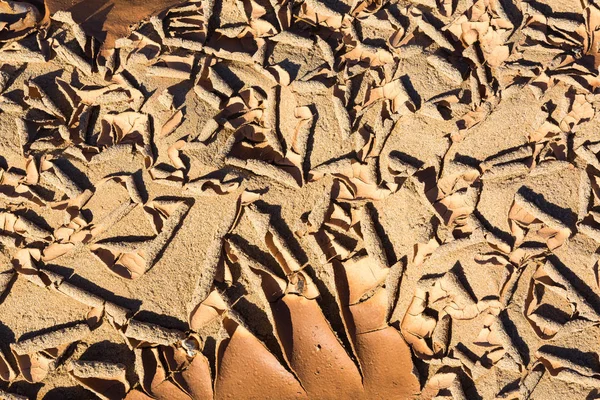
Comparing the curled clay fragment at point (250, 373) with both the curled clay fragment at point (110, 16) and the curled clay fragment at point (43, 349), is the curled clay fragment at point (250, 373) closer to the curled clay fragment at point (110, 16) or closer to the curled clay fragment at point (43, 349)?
the curled clay fragment at point (43, 349)

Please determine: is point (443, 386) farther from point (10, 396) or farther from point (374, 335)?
point (10, 396)

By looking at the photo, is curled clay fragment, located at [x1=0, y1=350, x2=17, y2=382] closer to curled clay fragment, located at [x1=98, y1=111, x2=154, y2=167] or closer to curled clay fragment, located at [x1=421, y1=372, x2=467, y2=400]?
curled clay fragment, located at [x1=98, y1=111, x2=154, y2=167]

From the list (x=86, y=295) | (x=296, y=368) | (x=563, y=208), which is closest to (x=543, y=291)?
(x=563, y=208)

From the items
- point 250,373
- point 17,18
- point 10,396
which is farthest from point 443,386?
point 17,18

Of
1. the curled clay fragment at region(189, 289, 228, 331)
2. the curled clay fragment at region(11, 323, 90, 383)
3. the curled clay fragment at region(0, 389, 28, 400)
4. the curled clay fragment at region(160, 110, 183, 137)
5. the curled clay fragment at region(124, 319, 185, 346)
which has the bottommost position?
the curled clay fragment at region(0, 389, 28, 400)

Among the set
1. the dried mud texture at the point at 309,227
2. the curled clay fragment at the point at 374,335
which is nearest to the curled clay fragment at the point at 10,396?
the dried mud texture at the point at 309,227

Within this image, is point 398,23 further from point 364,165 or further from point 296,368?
point 296,368

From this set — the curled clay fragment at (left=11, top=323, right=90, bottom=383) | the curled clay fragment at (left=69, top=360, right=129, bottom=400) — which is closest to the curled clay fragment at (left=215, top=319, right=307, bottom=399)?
the curled clay fragment at (left=69, top=360, right=129, bottom=400)
